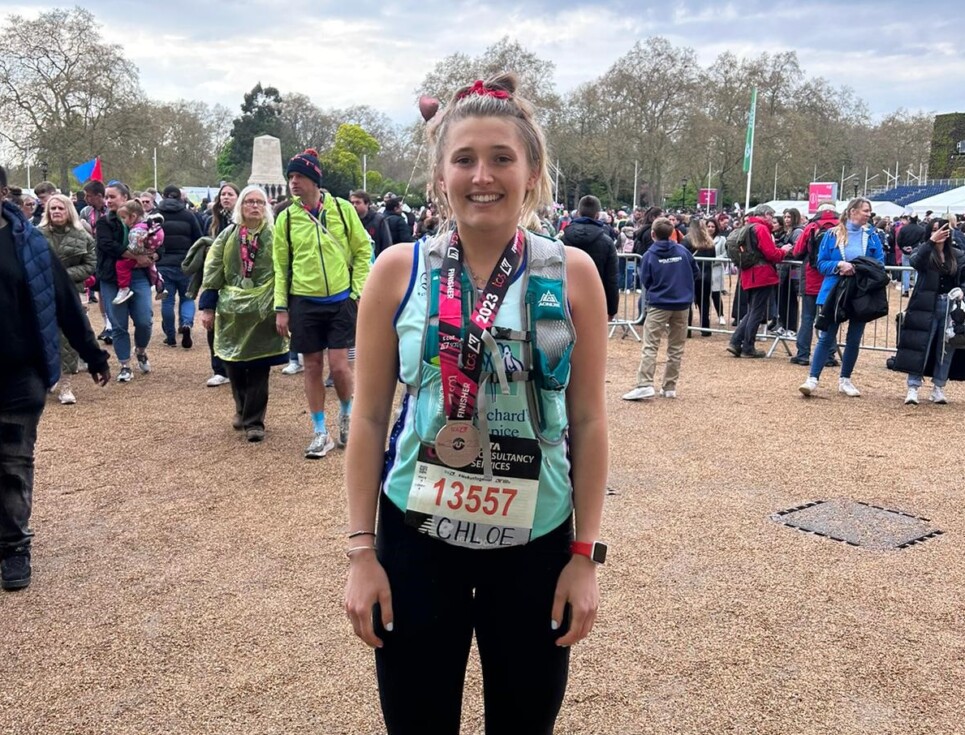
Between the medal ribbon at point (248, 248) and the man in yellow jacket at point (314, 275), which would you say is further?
the medal ribbon at point (248, 248)

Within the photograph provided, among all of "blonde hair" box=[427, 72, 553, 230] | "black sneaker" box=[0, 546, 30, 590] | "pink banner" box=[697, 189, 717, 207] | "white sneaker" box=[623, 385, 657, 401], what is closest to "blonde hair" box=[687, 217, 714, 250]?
"white sneaker" box=[623, 385, 657, 401]

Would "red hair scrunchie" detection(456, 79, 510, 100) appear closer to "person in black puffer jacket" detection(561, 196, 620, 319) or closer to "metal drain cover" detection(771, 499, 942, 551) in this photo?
"metal drain cover" detection(771, 499, 942, 551)

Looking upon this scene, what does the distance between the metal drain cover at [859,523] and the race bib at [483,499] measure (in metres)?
3.74

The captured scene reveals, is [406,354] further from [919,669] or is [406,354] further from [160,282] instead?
[160,282]

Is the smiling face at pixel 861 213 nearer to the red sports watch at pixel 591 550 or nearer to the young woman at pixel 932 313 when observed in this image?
the young woman at pixel 932 313

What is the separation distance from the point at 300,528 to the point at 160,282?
238 inches

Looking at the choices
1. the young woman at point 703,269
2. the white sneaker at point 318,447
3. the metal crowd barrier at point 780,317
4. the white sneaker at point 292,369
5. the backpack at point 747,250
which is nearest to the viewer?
the white sneaker at point 318,447

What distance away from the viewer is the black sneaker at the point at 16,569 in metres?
4.26

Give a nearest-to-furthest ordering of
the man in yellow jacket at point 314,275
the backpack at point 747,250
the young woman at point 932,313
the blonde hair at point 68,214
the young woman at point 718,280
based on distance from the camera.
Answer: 1. the man in yellow jacket at point 314,275
2. the young woman at point 932,313
3. the blonde hair at point 68,214
4. the backpack at point 747,250
5. the young woman at point 718,280

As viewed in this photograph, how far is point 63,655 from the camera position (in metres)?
3.60

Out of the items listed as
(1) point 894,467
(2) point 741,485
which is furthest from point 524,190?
(1) point 894,467

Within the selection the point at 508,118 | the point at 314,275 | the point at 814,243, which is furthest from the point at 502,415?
the point at 814,243

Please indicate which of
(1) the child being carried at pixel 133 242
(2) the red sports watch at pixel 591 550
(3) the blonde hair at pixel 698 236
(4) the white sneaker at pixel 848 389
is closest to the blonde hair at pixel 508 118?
(2) the red sports watch at pixel 591 550

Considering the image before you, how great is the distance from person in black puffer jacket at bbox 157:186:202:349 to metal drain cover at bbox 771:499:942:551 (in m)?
8.16
